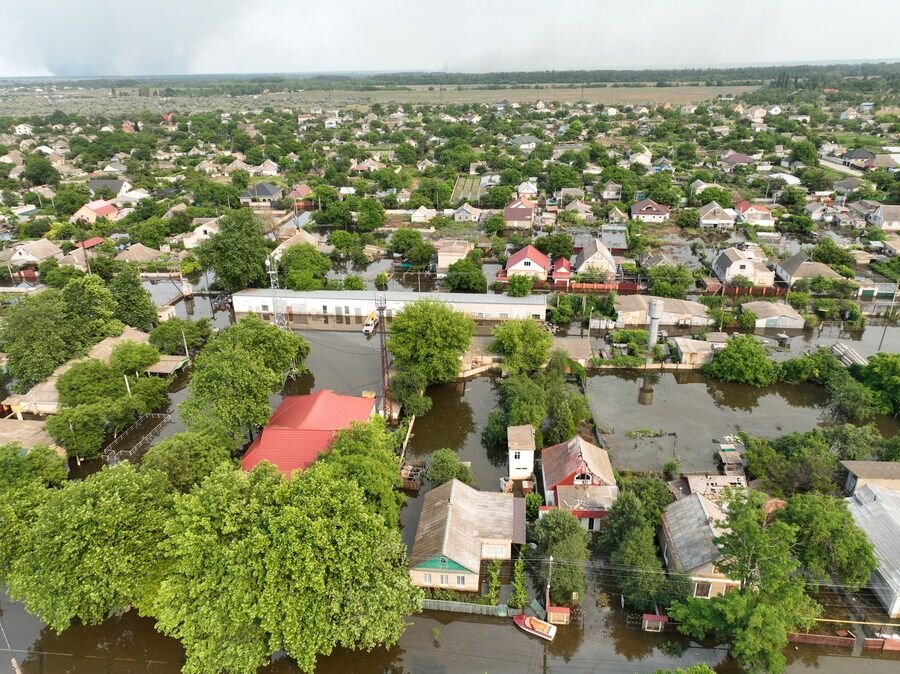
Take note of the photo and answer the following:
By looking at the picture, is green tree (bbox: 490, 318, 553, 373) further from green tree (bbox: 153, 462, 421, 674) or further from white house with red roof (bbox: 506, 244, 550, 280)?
green tree (bbox: 153, 462, 421, 674)

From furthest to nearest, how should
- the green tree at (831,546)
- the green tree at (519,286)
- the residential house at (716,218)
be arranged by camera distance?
the residential house at (716,218)
the green tree at (519,286)
the green tree at (831,546)

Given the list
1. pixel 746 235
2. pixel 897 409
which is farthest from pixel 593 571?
pixel 746 235

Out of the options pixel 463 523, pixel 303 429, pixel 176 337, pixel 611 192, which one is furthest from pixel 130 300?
pixel 611 192

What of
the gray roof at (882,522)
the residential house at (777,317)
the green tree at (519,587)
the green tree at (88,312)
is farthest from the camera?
the residential house at (777,317)

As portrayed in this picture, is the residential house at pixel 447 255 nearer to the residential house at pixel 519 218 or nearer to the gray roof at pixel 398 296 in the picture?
the gray roof at pixel 398 296

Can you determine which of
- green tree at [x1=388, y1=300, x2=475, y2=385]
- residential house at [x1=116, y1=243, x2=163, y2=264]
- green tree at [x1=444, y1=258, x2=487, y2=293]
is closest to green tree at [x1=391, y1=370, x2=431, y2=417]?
green tree at [x1=388, y1=300, x2=475, y2=385]

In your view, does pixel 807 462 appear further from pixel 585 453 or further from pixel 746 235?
pixel 746 235

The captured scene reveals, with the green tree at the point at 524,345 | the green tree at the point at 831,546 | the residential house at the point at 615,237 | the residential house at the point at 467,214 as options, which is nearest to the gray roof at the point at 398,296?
the green tree at the point at 524,345

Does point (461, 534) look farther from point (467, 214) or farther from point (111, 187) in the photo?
point (111, 187)

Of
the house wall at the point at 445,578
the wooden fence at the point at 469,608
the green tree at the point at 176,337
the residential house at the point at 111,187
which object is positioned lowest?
the wooden fence at the point at 469,608
